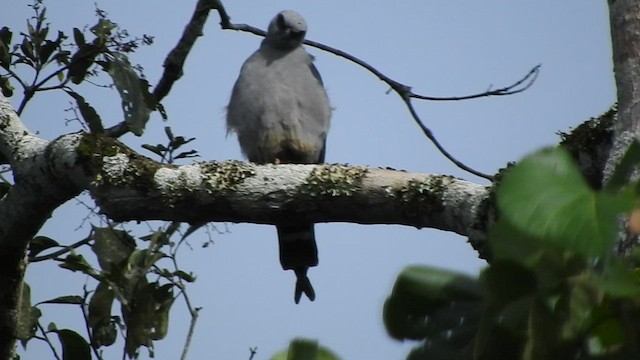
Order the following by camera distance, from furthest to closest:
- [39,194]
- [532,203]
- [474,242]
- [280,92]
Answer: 1. [280,92]
2. [39,194]
3. [474,242]
4. [532,203]

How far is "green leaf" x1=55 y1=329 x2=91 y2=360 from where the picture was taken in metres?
3.83

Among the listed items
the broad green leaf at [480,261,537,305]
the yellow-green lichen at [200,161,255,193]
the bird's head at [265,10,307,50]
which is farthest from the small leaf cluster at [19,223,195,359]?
the broad green leaf at [480,261,537,305]

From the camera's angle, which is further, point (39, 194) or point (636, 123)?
point (39, 194)

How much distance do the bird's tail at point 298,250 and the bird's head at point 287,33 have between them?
4.78 feet

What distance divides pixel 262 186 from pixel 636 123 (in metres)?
1.54

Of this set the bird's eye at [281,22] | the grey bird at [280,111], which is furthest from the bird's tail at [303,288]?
the bird's eye at [281,22]

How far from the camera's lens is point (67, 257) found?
13.2 feet

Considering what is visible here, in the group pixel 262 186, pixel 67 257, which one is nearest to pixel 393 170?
pixel 262 186

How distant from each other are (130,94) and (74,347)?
1137mm

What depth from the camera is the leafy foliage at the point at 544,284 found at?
2.23 ft

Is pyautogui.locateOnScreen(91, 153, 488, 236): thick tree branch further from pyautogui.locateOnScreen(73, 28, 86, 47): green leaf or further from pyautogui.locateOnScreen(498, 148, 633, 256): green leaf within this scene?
pyautogui.locateOnScreen(498, 148, 633, 256): green leaf

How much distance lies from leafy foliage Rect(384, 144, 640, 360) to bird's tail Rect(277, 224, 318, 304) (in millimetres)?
3731

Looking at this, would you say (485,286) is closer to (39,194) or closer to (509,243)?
(509,243)

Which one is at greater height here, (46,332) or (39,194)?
(39,194)
